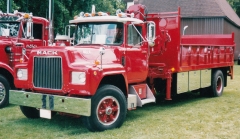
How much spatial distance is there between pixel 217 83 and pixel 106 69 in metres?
6.69

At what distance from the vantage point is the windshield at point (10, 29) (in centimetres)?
1037

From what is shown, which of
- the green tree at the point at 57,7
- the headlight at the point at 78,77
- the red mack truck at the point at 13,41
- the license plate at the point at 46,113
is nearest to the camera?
the headlight at the point at 78,77

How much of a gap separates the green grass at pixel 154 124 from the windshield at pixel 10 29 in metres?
2.20

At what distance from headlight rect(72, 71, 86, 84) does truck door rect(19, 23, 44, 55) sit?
409cm

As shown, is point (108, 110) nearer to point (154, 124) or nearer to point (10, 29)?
point (154, 124)

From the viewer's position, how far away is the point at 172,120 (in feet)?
27.0

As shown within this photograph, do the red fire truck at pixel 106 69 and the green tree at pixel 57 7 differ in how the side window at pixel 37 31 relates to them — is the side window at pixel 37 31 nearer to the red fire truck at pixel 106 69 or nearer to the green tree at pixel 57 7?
the red fire truck at pixel 106 69

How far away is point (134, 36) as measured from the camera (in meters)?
8.27

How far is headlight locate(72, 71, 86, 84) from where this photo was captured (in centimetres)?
663

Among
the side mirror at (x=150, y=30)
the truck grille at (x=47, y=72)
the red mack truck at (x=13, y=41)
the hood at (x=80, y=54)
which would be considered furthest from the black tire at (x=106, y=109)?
the red mack truck at (x=13, y=41)

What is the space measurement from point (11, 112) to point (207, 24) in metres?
31.7

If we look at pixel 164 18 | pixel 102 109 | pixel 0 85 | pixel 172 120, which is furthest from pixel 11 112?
pixel 164 18

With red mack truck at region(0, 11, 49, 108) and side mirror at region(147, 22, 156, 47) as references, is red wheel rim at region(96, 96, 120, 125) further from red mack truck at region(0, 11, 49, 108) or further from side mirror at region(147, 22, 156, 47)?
red mack truck at region(0, 11, 49, 108)

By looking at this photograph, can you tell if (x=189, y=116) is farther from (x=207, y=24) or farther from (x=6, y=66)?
(x=207, y=24)
